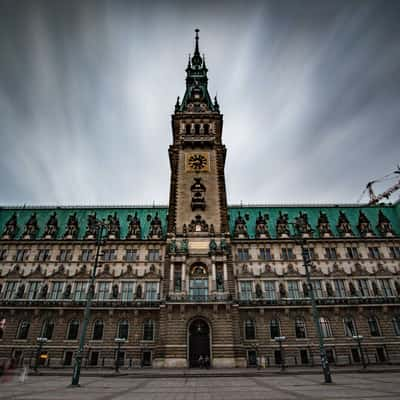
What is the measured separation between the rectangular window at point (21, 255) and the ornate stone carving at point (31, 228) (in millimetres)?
2595

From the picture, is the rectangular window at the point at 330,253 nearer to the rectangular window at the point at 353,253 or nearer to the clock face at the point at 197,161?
the rectangular window at the point at 353,253

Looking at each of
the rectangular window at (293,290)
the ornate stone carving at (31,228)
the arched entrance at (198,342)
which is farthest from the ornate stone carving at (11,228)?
the rectangular window at (293,290)

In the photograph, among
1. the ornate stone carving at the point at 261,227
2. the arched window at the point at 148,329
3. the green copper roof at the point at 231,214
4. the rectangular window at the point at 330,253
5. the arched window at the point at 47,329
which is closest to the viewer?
the arched window at the point at 148,329

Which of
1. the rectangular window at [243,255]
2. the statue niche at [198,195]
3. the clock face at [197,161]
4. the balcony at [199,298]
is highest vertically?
the clock face at [197,161]

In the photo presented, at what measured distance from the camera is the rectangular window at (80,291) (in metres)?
42.8

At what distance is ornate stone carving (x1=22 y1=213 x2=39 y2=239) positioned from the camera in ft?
158

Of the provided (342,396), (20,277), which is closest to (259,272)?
(342,396)

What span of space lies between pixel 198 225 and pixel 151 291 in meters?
13.0

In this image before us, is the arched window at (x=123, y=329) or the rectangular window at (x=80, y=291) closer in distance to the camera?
the arched window at (x=123, y=329)

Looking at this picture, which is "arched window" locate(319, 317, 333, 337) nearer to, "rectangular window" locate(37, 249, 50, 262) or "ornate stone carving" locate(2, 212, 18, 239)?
"rectangular window" locate(37, 249, 50, 262)

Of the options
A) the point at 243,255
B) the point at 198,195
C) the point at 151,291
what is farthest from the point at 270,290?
the point at 198,195

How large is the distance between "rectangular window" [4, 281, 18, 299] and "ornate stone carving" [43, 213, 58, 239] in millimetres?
8587

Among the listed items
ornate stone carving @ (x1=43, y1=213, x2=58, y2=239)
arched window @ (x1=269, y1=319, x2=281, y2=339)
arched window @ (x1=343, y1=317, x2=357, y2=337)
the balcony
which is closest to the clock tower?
the balcony

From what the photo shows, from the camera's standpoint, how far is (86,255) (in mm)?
46375
